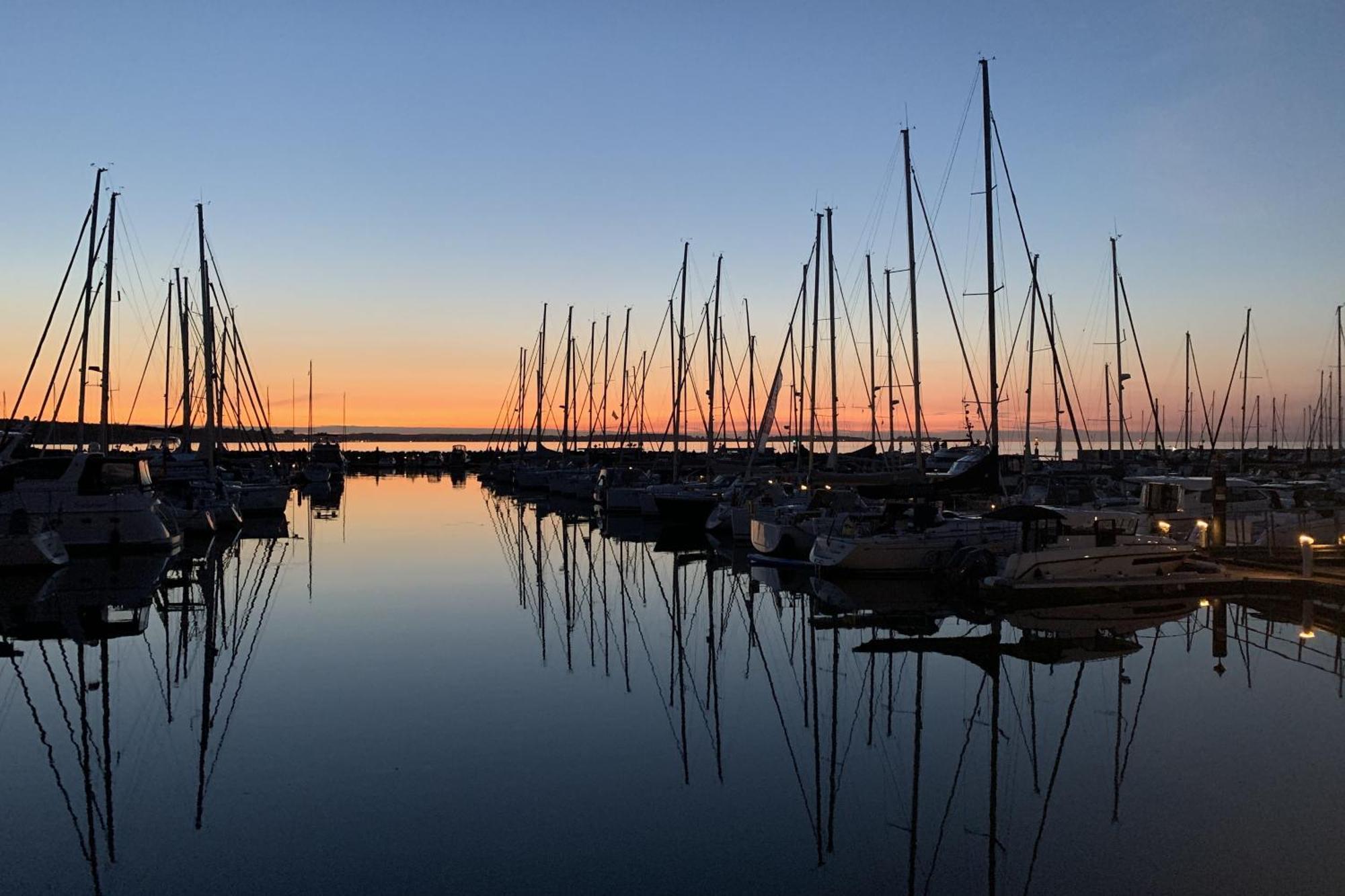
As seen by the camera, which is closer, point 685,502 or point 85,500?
point 85,500

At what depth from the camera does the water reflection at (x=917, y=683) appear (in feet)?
32.1

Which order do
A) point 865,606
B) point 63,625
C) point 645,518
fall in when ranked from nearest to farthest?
point 63,625
point 865,606
point 645,518

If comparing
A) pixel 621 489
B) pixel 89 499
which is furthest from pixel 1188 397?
pixel 89 499

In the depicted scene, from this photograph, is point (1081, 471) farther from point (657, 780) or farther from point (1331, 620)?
point (657, 780)

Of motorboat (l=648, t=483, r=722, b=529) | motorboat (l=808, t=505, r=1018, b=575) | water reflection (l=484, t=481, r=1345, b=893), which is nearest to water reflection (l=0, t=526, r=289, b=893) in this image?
water reflection (l=484, t=481, r=1345, b=893)

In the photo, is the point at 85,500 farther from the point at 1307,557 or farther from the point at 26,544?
the point at 1307,557

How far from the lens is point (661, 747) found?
1237 centimetres

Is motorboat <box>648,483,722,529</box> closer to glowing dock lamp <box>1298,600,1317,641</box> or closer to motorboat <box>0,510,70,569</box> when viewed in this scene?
motorboat <box>0,510,70,569</box>

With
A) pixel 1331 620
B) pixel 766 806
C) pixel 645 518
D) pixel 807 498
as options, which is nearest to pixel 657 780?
pixel 766 806

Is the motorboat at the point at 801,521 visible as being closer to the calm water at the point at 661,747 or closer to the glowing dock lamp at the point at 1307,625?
the calm water at the point at 661,747

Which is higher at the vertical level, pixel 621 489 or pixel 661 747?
pixel 621 489

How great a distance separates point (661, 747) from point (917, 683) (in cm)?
458

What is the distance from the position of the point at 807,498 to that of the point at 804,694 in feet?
66.0

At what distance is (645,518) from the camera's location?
50.2m
